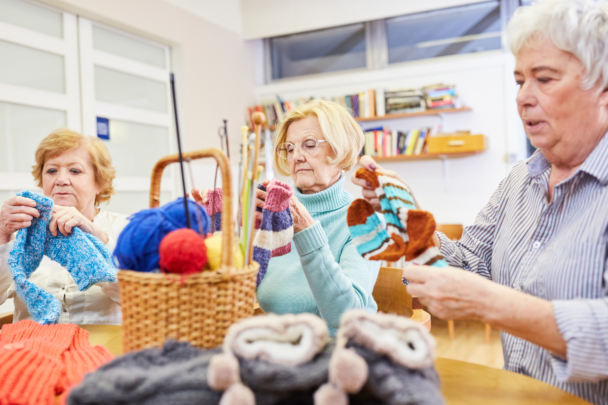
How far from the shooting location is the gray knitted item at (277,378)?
1.84 feet

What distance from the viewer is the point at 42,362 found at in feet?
2.64

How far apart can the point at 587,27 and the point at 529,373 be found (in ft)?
2.37

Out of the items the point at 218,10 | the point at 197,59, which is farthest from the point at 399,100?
the point at 218,10

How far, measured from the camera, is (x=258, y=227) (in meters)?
1.25

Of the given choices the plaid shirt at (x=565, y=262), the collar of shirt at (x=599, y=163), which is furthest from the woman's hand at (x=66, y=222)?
the collar of shirt at (x=599, y=163)

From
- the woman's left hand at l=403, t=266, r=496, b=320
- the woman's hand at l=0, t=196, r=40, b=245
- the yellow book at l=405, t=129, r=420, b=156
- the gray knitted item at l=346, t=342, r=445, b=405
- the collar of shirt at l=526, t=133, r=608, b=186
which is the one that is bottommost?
the gray knitted item at l=346, t=342, r=445, b=405

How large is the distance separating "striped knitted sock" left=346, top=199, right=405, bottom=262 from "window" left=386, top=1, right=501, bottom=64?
3.98 m

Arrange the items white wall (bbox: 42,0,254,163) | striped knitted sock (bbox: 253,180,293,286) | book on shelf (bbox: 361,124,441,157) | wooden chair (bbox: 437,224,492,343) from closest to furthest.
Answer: striped knitted sock (bbox: 253,180,293,286)
wooden chair (bbox: 437,224,492,343)
white wall (bbox: 42,0,254,163)
book on shelf (bbox: 361,124,441,157)

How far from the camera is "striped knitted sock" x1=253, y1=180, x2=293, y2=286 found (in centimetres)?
114

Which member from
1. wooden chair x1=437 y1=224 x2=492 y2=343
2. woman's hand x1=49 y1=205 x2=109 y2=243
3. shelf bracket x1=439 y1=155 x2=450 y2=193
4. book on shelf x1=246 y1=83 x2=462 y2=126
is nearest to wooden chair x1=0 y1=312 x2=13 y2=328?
woman's hand x1=49 y1=205 x2=109 y2=243

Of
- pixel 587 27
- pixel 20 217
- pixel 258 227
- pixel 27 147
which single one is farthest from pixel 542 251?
pixel 27 147

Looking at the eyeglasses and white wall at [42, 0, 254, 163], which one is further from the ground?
white wall at [42, 0, 254, 163]

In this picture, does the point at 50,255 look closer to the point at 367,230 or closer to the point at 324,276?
the point at 324,276

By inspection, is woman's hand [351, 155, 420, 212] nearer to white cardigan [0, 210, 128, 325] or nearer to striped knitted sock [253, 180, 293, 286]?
striped knitted sock [253, 180, 293, 286]
